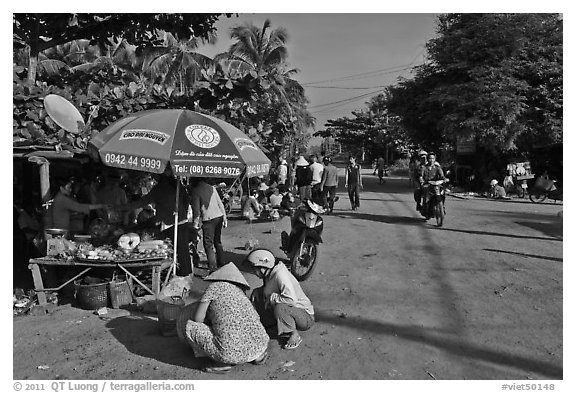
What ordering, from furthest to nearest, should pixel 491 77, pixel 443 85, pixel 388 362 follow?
1. pixel 443 85
2. pixel 491 77
3. pixel 388 362

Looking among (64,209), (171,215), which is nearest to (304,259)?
(171,215)

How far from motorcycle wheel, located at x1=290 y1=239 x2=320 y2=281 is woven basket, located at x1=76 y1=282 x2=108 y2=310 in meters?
2.55

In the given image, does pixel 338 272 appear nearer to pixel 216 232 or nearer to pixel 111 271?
pixel 216 232

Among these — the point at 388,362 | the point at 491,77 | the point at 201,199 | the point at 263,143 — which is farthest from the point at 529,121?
the point at 388,362

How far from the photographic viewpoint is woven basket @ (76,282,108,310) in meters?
5.77

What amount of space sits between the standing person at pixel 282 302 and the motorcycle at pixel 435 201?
21.6ft

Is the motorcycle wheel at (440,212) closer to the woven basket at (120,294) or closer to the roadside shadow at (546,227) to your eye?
the roadside shadow at (546,227)

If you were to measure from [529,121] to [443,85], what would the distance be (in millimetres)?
3559

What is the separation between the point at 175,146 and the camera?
215 inches

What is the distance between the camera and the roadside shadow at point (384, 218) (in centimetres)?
1169

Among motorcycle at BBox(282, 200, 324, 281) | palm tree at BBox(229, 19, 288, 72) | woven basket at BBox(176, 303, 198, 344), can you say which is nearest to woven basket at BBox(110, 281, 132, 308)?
woven basket at BBox(176, 303, 198, 344)

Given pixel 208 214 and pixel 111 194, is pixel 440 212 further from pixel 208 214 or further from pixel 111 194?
pixel 111 194

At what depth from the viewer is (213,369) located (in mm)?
4098

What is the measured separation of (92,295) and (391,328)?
11.5 ft
